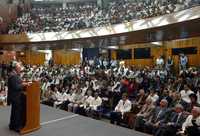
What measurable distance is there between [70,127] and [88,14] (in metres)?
14.8

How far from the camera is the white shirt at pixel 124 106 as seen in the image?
8.27m

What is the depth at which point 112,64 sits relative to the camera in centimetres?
1698

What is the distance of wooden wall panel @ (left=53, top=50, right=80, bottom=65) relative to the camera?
23703 millimetres

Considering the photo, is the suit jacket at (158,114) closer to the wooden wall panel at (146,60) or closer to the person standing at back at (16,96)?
the person standing at back at (16,96)

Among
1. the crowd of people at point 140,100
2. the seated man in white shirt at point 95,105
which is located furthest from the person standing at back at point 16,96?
the seated man in white shirt at point 95,105

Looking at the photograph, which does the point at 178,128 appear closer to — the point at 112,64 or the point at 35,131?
the point at 35,131

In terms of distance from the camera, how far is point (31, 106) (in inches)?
218

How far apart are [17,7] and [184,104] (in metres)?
21.7

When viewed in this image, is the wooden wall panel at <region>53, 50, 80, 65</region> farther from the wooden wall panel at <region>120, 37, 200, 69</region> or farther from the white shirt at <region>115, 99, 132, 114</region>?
the white shirt at <region>115, 99, 132, 114</region>

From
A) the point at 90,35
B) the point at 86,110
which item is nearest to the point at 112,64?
the point at 90,35

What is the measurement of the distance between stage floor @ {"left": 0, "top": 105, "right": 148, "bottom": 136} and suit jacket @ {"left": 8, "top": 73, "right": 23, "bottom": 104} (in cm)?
59

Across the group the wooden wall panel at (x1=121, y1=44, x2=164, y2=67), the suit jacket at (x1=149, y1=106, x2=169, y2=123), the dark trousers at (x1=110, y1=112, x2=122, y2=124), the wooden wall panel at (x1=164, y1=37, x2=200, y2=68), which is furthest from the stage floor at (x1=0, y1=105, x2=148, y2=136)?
the wooden wall panel at (x1=121, y1=44, x2=164, y2=67)

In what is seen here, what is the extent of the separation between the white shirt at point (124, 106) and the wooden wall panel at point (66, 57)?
14.9 metres

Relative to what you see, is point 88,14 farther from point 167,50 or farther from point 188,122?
point 188,122
